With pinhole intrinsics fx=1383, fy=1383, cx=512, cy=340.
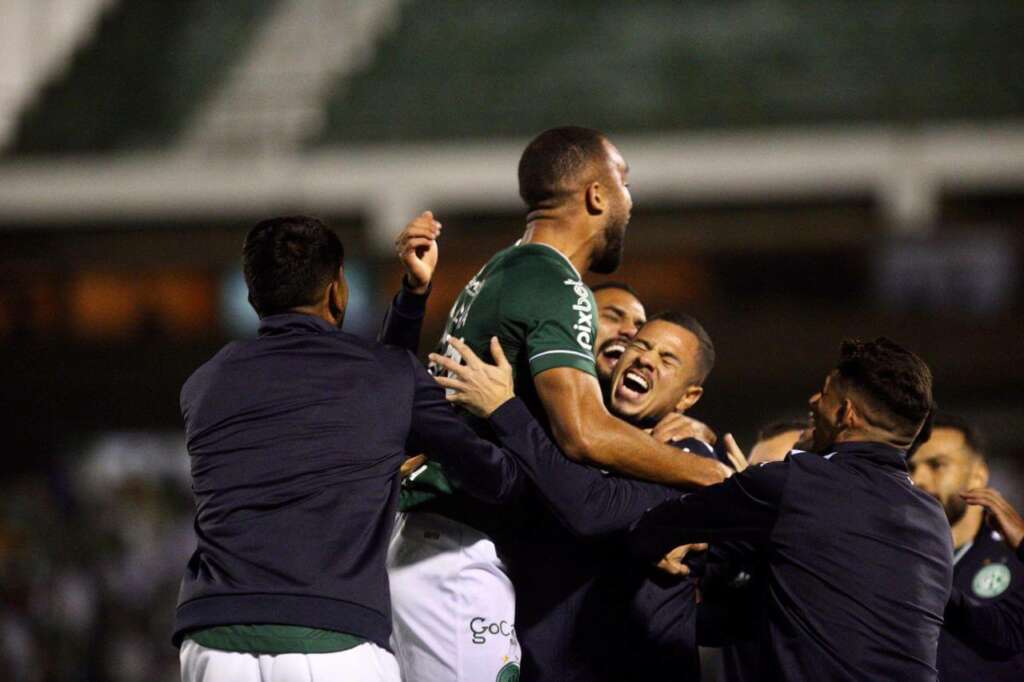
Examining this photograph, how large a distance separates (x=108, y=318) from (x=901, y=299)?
7040mm

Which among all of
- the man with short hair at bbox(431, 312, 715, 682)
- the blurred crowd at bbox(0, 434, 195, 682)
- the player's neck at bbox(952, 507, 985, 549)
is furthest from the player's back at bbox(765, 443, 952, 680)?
the blurred crowd at bbox(0, 434, 195, 682)

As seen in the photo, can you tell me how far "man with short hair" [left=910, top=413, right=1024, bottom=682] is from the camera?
3.93 m

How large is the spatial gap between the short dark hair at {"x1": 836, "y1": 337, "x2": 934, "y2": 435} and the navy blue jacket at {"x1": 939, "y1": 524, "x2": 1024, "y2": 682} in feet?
2.65

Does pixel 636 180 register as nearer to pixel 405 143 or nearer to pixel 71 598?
pixel 405 143

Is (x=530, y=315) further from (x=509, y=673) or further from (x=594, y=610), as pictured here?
(x=509, y=673)

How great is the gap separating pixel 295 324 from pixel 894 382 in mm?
1386

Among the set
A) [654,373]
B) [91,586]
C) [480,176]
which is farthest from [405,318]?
[480,176]

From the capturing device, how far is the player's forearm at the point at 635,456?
3.29 meters

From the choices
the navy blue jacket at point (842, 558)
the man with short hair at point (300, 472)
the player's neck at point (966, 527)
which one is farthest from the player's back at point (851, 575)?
the player's neck at point (966, 527)

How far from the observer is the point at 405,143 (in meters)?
16.2

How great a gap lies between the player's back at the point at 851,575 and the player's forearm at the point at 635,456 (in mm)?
299

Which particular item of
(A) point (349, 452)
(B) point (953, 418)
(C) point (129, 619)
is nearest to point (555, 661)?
(A) point (349, 452)

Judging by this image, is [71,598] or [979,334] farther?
[979,334]

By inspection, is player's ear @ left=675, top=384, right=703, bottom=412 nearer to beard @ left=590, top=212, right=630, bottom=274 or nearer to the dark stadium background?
beard @ left=590, top=212, right=630, bottom=274
